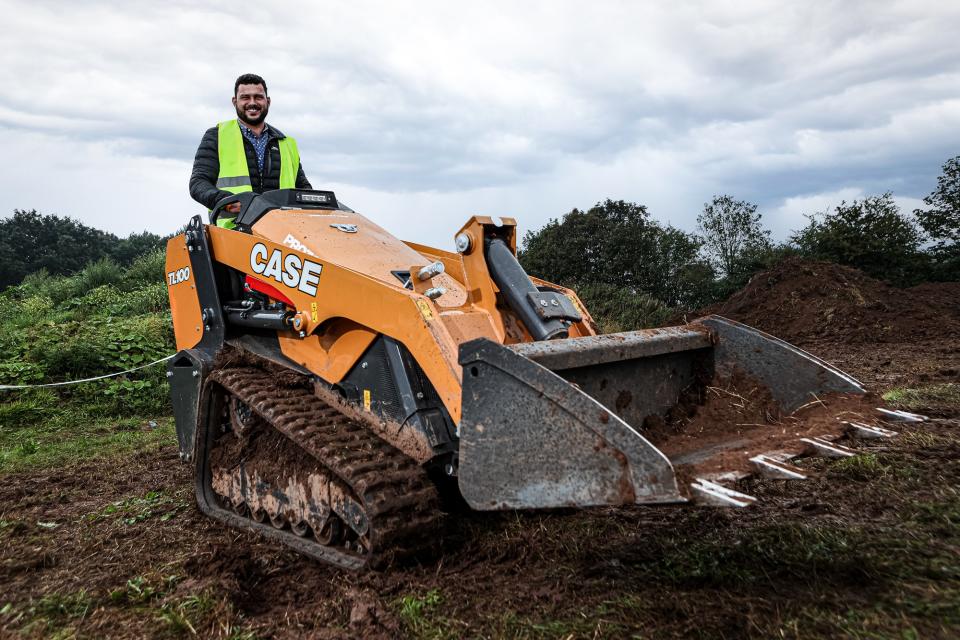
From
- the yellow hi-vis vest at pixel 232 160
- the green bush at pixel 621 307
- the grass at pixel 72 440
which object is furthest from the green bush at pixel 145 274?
the yellow hi-vis vest at pixel 232 160

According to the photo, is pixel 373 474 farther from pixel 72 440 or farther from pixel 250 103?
pixel 72 440

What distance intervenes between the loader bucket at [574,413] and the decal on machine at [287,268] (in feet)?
4.53

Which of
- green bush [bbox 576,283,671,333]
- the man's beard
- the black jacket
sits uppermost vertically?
the man's beard

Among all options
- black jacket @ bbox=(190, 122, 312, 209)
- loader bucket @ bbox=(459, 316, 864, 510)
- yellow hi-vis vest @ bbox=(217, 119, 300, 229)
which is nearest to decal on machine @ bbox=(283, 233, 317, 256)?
black jacket @ bbox=(190, 122, 312, 209)

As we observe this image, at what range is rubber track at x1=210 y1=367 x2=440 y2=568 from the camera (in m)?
3.21

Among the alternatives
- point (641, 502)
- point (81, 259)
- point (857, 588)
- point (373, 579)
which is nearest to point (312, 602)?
point (373, 579)

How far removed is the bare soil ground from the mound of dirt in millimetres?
9032

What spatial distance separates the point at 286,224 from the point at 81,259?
107 ft

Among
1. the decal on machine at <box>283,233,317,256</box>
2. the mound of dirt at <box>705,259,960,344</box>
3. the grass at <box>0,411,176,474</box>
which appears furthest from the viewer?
the mound of dirt at <box>705,259,960,344</box>

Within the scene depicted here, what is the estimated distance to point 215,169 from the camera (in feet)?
17.1

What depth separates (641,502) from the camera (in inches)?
98.3

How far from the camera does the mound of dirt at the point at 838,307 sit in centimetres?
1310

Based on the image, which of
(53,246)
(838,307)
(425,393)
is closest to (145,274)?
(838,307)

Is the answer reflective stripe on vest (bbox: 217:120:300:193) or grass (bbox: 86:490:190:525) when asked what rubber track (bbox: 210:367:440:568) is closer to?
grass (bbox: 86:490:190:525)
